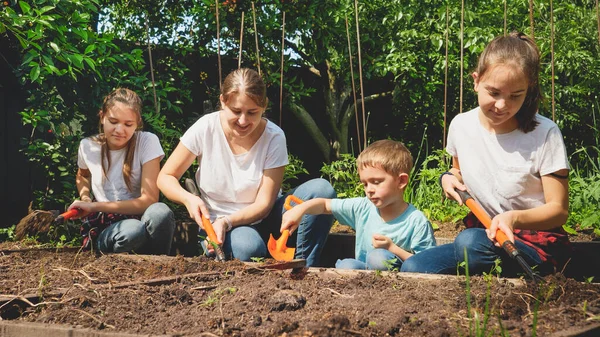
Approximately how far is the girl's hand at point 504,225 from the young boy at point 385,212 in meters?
0.57

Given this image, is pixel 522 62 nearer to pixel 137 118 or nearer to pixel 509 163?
pixel 509 163

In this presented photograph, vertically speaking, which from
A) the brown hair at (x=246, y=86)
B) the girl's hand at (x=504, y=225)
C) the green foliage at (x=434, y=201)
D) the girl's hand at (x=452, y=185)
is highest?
the brown hair at (x=246, y=86)

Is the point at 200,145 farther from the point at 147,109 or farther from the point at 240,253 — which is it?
the point at 147,109

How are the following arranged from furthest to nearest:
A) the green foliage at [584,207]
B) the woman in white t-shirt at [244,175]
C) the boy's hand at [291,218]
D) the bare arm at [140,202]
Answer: the green foliage at [584,207], the bare arm at [140,202], the woman in white t-shirt at [244,175], the boy's hand at [291,218]

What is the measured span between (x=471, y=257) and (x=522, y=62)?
2.53 feet

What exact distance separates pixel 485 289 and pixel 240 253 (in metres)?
1.18

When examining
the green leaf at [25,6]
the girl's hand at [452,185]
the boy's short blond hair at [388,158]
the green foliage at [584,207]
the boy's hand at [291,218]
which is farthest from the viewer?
the green foliage at [584,207]

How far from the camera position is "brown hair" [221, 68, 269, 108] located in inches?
125

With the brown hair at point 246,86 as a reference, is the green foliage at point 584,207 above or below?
below

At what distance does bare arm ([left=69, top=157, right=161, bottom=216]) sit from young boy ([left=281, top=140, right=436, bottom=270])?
93cm

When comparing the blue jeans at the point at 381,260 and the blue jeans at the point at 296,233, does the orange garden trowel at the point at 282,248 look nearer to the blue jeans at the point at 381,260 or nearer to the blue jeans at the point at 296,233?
the blue jeans at the point at 296,233

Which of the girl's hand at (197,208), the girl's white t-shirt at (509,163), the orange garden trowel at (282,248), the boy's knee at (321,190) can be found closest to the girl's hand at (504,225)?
the girl's white t-shirt at (509,163)

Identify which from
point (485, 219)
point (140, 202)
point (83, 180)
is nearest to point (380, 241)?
point (485, 219)

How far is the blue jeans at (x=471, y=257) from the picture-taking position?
264 centimetres
